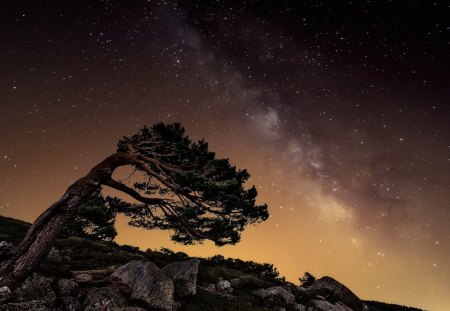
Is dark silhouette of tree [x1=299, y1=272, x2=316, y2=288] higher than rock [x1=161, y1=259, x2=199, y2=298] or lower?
higher

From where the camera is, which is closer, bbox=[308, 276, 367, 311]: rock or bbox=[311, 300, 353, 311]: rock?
bbox=[311, 300, 353, 311]: rock

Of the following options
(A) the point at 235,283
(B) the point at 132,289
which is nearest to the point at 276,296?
(A) the point at 235,283

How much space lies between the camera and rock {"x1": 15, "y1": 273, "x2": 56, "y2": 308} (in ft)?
31.7

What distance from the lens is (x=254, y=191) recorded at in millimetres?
14641

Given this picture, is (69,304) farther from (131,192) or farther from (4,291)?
(131,192)

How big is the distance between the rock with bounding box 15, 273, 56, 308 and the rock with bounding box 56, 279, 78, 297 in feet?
1.17

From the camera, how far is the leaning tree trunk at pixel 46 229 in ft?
33.6

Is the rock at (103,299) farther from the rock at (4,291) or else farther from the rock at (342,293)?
the rock at (342,293)

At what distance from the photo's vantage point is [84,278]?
39.8 ft

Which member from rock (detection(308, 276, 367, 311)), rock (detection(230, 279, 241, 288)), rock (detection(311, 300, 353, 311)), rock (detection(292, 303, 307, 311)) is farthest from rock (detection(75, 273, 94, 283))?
rock (detection(308, 276, 367, 311))

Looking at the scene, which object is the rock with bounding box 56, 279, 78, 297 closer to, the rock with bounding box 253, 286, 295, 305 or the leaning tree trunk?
the leaning tree trunk

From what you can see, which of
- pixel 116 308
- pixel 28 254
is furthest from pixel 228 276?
pixel 28 254

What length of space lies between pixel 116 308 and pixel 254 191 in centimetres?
721

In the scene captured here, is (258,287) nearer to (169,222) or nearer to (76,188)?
(169,222)
